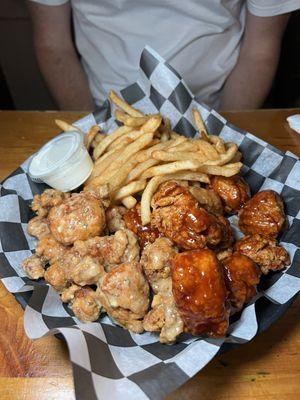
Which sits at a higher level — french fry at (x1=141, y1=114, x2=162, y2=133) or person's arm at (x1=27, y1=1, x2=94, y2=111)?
french fry at (x1=141, y1=114, x2=162, y2=133)

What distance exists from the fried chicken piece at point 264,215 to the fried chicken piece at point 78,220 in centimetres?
54

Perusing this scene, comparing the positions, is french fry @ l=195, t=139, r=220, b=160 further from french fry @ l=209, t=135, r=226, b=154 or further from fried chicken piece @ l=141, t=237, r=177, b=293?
fried chicken piece @ l=141, t=237, r=177, b=293

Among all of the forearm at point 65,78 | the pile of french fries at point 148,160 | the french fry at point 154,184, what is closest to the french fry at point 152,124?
the pile of french fries at point 148,160

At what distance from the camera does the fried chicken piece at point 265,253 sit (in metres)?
1.55

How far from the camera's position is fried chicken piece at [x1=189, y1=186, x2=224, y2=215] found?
172cm

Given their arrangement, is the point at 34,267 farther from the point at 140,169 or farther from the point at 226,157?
the point at 226,157

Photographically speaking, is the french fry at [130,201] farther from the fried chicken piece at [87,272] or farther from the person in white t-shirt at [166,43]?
the person in white t-shirt at [166,43]

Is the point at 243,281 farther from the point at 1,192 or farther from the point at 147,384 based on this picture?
the point at 1,192

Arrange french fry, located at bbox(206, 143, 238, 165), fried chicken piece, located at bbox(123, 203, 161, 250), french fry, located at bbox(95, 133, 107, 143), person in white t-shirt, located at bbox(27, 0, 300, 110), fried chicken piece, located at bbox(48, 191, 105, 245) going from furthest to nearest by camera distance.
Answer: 1. person in white t-shirt, located at bbox(27, 0, 300, 110)
2. french fry, located at bbox(95, 133, 107, 143)
3. french fry, located at bbox(206, 143, 238, 165)
4. fried chicken piece, located at bbox(123, 203, 161, 250)
5. fried chicken piece, located at bbox(48, 191, 105, 245)

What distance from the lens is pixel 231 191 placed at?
5.93 feet

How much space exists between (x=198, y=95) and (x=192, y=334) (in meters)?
1.82

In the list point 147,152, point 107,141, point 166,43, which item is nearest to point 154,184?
point 147,152

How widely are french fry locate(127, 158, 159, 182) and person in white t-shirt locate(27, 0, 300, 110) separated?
1060 millimetres

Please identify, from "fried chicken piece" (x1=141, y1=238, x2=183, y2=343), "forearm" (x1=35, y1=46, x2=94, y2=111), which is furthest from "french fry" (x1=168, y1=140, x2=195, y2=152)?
"forearm" (x1=35, y1=46, x2=94, y2=111)
